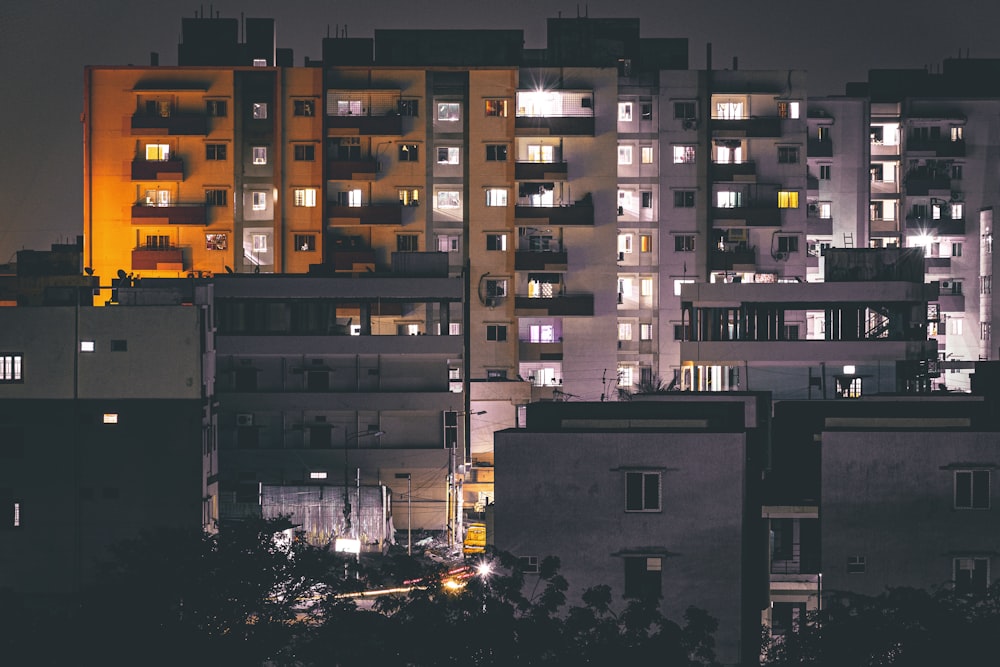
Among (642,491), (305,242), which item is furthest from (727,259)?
(642,491)

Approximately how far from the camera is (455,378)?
6369cm

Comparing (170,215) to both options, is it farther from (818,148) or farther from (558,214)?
(818,148)

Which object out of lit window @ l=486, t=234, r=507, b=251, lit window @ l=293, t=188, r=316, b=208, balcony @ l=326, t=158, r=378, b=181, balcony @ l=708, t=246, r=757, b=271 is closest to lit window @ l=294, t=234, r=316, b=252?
lit window @ l=293, t=188, r=316, b=208

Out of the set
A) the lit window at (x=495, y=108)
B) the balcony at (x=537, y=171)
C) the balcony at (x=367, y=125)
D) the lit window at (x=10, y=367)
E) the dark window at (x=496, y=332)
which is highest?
the lit window at (x=495, y=108)

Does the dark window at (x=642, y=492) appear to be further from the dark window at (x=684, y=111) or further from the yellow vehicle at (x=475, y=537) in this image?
the dark window at (x=684, y=111)

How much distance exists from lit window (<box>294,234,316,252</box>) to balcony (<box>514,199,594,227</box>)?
8744 mm

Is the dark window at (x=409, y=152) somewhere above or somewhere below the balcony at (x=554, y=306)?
above

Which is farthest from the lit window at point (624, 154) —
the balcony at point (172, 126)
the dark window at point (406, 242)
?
the balcony at point (172, 126)

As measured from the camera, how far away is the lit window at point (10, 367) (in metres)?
48.7

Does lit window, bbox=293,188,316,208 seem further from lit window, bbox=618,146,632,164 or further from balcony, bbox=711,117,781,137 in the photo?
balcony, bbox=711,117,781,137

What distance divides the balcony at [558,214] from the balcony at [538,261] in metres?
1.26

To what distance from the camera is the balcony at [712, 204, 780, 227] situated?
7269cm

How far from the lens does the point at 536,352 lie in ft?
230

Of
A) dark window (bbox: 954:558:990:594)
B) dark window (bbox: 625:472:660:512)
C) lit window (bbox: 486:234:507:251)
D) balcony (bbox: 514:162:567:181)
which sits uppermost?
balcony (bbox: 514:162:567:181)
